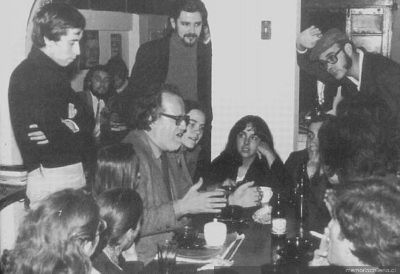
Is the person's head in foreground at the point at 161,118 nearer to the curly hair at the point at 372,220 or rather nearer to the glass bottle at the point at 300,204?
the glass bottle at the point at 300,204

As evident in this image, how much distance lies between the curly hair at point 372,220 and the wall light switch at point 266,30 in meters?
2.60

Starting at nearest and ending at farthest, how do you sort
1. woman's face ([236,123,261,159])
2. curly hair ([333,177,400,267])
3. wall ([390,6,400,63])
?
curly hair ([333,177,400,267]) → woman's face ([236,123,261,159]) → wall ([390,6,400,63])

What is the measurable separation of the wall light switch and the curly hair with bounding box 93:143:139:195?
2.18 metres

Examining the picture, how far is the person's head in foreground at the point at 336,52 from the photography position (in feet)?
9.25

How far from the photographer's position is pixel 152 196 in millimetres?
2100

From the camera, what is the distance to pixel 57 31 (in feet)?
8.04

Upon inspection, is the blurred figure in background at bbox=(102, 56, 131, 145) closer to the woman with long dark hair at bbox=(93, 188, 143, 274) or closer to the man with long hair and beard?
the man with long hair and beard

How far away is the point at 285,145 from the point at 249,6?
969 millimetres

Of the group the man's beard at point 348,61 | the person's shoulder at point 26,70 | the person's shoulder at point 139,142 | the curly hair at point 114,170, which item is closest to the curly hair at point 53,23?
the person's shoulder at point 26,70

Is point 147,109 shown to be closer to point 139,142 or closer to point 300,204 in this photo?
point 139,142

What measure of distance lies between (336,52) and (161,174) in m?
1.16

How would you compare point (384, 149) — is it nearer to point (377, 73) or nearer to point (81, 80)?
point (377, 73)

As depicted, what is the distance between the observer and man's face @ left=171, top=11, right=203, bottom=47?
3422 millimetres

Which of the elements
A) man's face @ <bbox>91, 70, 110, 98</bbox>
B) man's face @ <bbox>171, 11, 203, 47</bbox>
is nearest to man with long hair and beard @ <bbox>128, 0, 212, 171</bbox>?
man's face @ <bbox>171, 11, 203, 47</bbox>
